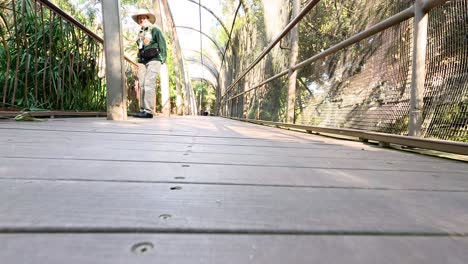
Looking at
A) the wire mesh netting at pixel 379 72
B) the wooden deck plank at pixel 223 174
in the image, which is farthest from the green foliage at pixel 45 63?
the wire mesh netting at pixel 379 72

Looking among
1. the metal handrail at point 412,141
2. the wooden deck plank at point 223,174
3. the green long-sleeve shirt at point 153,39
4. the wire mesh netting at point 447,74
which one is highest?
the green long-sleeve shirt at point 153,39

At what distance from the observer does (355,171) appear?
86 centimetres

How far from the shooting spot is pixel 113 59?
9.00ft

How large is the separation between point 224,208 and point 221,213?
2 cm

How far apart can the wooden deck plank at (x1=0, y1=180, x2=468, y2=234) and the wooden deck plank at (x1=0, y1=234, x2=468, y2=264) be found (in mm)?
24

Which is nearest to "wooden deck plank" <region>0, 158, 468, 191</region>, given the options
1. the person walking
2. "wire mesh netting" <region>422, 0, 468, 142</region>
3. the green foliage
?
"wire mesh netting" <region>422, 0, 468, 142</region>

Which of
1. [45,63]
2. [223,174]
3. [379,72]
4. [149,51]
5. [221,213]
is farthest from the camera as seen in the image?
[149,51]

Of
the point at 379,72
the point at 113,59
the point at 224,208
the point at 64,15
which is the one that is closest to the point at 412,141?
the point at 379,72

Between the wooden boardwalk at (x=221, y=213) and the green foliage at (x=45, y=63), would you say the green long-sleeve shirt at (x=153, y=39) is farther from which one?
the wooden boardwalk at (x=221, y=213)

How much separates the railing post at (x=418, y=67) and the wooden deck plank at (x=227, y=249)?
1036 millimetres

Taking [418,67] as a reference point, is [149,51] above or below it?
above

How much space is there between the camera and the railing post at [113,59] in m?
2.70

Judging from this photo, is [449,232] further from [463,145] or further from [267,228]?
[463,145]

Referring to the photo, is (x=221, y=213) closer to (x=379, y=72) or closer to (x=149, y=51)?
(x=379, y=72)
